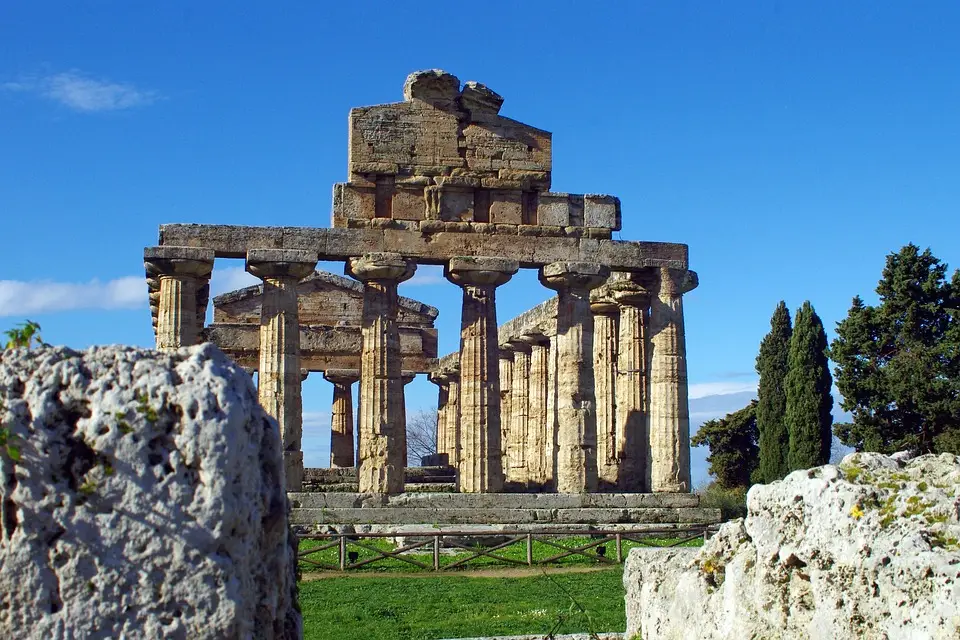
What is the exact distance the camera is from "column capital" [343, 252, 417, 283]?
91.1 ft

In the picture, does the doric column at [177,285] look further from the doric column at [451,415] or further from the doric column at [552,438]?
the doric column at [451,415]

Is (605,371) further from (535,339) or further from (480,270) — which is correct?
(480,270)

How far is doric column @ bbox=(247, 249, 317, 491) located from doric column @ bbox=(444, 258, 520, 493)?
140 inches

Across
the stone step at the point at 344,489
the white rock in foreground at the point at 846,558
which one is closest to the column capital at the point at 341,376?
the stone step at the point at 344,489

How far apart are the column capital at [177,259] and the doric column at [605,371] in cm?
1054

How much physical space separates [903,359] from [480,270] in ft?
59.1

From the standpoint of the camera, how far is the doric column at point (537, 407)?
3622cm

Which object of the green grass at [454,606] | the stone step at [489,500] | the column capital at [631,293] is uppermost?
the column capital at [631,293]

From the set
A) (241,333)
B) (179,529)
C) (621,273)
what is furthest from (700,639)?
(241,333)

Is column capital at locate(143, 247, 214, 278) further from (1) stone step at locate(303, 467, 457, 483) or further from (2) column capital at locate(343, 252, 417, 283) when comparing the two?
(1) stone step at locate(303, 467, 457, 483)

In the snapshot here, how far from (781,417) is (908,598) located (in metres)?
37.4

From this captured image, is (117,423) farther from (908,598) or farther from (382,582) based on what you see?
(382,582)

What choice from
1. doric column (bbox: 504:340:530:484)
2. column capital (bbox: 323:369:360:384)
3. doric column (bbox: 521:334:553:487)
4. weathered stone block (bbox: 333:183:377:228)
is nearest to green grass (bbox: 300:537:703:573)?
weathered stone block (bbox: 333:183:377:228)

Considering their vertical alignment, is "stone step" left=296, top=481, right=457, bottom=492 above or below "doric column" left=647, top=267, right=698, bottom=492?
below
